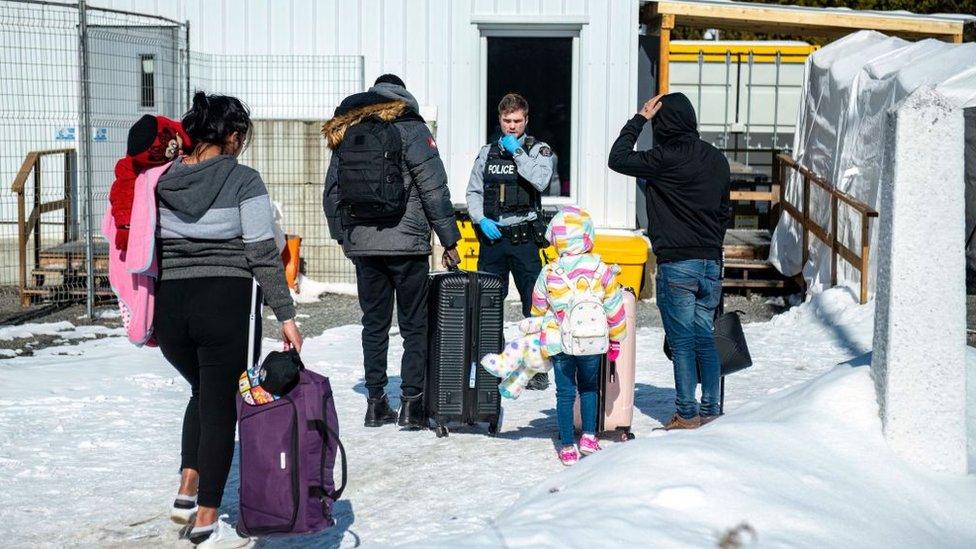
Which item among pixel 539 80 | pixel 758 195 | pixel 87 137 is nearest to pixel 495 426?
pixel 87 137

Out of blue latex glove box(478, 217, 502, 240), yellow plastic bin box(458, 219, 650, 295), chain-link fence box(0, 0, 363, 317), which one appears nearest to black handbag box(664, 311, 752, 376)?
blue latex glove box(478, 217, 502, 240)

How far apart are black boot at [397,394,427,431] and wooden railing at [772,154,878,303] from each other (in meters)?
5.14

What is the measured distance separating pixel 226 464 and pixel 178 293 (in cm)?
71

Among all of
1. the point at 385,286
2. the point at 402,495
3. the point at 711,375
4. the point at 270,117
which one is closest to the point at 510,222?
the point at 385,286

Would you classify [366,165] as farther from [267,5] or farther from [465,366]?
[267,5]

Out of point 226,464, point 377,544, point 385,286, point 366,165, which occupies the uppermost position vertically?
point 366,165

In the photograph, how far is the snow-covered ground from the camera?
4.66 m

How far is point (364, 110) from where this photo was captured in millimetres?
7059

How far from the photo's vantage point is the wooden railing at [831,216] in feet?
36.2

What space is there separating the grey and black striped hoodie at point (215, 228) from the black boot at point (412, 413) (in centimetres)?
219

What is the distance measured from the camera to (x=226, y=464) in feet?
17.1

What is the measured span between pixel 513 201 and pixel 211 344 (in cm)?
343

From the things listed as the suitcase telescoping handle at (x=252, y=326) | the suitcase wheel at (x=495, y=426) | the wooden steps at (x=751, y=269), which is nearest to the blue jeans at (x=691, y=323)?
the suitcase wheel at (x=495, y=426)

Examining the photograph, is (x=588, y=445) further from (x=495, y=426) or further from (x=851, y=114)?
(x=851, y=114)
